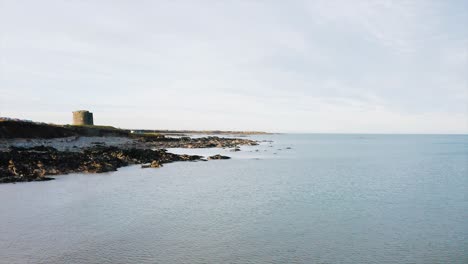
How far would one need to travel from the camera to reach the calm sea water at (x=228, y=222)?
37.8 ft

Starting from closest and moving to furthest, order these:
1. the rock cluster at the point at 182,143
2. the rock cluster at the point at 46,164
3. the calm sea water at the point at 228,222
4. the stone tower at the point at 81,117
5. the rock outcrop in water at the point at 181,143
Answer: the calm sea water at the point at 228,222
the rock cluster at the point at 46,164
the rock outcrop in water at the point at 181,143
the rock cluster at the point at 182,143
the stone tower at the point at 81,117

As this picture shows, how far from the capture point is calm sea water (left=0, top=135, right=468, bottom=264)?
37.8 ft

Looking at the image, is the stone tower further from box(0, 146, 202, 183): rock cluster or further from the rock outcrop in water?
box(0, 146, 202, 183): rock cluster

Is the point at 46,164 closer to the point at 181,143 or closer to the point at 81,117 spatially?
the point at 181,143

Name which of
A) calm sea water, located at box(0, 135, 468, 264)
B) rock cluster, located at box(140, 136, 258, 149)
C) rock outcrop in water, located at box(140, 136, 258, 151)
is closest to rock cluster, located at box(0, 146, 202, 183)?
calm sea water, located at box(0, 135, 468, 264)

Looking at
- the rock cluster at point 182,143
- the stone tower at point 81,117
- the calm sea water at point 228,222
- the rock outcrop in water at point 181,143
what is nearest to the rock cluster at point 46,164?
the calm sea water at point 228,222

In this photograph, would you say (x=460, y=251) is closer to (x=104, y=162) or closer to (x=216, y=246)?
(x=216, y=246)

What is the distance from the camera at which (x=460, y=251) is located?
485 inches

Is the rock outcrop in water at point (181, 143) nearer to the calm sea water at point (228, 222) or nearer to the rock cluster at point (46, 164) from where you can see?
the rock cluster at point (46, 164)

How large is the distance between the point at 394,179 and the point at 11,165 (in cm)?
3288

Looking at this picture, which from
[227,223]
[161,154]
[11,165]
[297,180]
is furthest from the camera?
[161,154]

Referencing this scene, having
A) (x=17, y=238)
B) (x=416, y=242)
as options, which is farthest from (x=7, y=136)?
(x=416, y=242)

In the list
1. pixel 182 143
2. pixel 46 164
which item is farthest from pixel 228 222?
pixel 182 143

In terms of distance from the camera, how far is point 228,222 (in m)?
15.8
